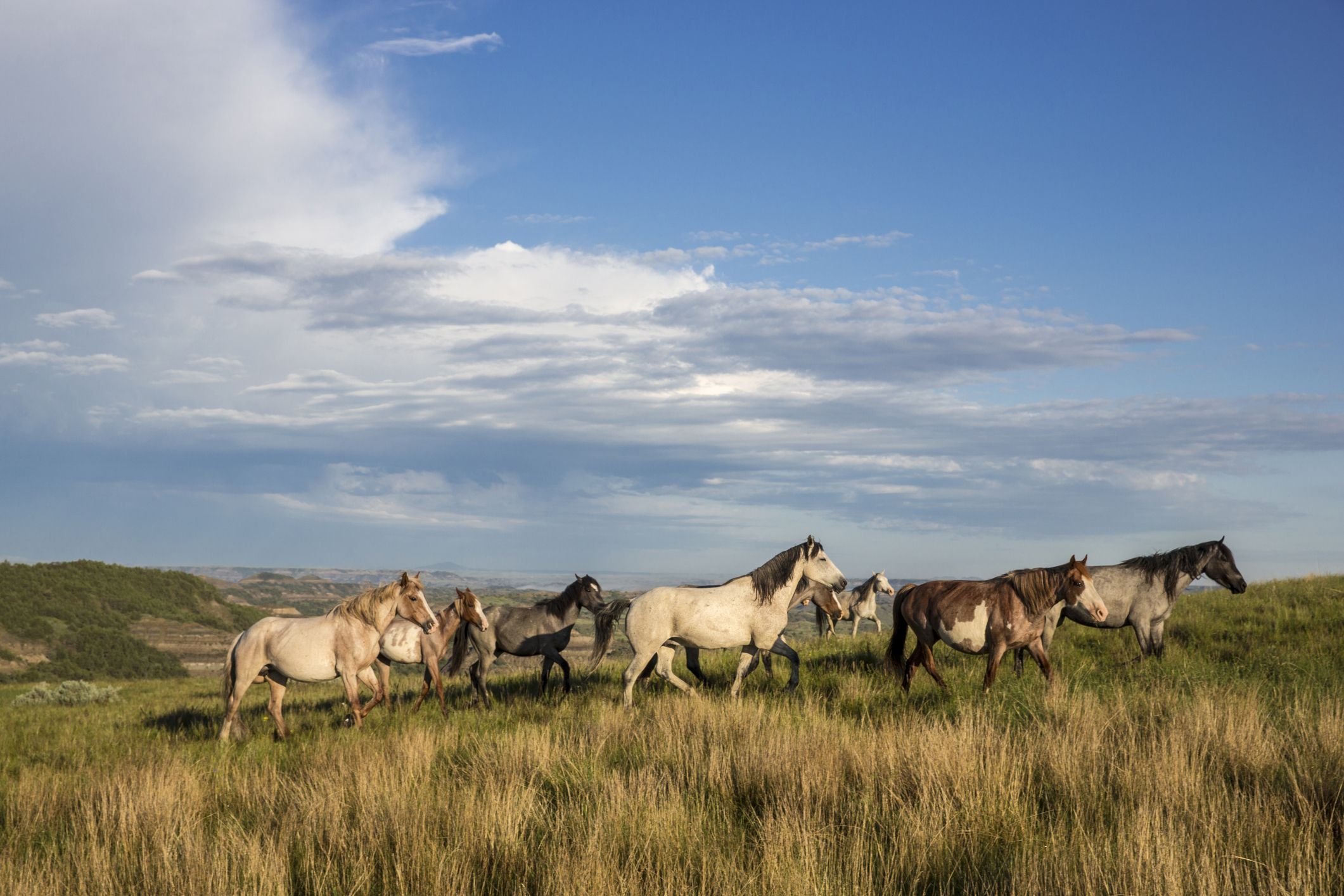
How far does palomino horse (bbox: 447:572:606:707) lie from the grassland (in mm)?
2252

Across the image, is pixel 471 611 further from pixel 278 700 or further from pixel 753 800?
pixel 753 800

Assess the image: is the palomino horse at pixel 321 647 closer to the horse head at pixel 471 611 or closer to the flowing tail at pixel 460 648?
the horse head at pixel 471 611

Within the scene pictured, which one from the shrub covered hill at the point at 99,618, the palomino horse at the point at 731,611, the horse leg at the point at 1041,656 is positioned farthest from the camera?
the shrub covered hill at the point at 99,618

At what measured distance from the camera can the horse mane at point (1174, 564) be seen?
1284cm

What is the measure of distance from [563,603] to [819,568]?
186 inches

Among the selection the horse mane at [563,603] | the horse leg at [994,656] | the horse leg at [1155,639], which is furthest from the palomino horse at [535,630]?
the horse leg at [1155,639]

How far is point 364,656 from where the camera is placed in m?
11.2

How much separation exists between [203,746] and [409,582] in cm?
329

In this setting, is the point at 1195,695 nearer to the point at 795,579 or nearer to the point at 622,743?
the point at 795,579

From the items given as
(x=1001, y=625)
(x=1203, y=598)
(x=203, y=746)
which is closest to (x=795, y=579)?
(x=1001, y=625)

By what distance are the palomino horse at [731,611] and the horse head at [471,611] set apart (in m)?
2.89

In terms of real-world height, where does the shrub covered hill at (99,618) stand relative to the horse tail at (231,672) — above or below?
below

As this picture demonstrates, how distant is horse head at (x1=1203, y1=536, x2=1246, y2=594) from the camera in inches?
516

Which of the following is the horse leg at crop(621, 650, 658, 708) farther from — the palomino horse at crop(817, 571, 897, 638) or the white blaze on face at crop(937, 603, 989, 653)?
the palomino horse at crop(817, 571, 897, 638)
